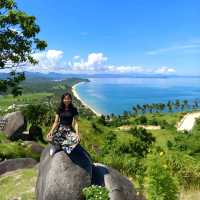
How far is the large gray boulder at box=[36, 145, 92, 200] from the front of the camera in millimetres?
12172

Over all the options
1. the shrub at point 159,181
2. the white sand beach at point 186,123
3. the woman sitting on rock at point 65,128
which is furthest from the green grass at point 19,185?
the white sand beach at point 186,123

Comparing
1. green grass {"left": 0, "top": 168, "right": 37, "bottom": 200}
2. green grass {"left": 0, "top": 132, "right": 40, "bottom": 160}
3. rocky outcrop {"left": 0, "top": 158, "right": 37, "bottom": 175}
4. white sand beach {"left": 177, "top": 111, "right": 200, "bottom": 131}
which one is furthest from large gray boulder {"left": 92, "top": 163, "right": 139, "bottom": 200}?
white sand beach {"left": 177, "top": 111, "right": 200, "bottom": 131}

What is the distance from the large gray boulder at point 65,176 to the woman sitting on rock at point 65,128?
0.36m

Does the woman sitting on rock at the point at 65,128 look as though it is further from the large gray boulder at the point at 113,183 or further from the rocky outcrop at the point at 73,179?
the large gray boulder at the point at 113,183

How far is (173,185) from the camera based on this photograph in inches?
447

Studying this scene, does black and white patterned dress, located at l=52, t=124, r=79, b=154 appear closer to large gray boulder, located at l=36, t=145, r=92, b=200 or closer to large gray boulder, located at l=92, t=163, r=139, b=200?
large gray boulder, located at l=36, t=145, r=92, b=200

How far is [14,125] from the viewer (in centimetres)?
3959

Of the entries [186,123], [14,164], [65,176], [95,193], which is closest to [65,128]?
[65,176]

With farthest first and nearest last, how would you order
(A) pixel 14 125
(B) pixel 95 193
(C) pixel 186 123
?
(C) pixel 186 123 → (A) pixel 14 125 → (B) pixel 95 193

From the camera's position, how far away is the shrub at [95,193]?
11883 millimetres

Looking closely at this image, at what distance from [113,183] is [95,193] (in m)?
1.54

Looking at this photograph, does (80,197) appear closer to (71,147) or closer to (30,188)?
(71,147)

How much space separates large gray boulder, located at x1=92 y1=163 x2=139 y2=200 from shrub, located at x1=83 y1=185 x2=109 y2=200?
68 cm

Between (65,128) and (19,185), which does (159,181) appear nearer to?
(65,128)
